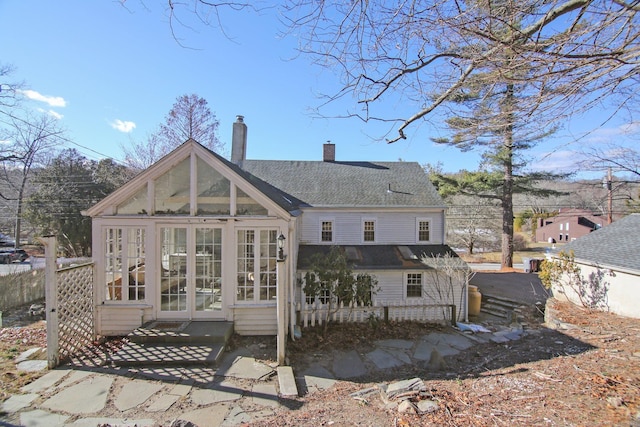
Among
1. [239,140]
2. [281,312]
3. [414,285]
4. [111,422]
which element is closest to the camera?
[111,422]

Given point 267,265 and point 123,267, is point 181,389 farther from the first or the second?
point 123,267

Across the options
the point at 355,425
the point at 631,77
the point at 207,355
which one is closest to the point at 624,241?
the point at 631,77

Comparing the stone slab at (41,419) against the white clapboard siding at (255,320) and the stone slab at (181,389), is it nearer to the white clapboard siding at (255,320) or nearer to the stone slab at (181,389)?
the stone slab at (181,389)

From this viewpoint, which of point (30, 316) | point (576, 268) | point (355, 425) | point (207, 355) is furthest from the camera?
point (576, 268)

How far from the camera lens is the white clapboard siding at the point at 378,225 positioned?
535 inches

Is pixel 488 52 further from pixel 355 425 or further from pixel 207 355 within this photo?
pixel 207 355

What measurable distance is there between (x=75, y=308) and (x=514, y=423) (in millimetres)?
7690

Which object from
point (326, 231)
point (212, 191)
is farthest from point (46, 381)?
point (326, 231)

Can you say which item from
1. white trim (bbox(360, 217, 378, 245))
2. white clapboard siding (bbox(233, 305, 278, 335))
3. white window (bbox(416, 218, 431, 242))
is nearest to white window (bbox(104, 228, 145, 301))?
white clapboard siding (bbox(233, 305, 278, 335))

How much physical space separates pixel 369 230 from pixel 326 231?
6.63 ft

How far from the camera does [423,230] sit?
45.2 feet

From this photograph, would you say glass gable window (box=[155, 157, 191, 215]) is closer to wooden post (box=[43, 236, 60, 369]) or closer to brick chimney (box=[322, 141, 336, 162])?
wooden post (box=[43, 236, 60, 369])

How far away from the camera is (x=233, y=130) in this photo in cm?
1392

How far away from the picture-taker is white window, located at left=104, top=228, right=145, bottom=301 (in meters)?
6.73
